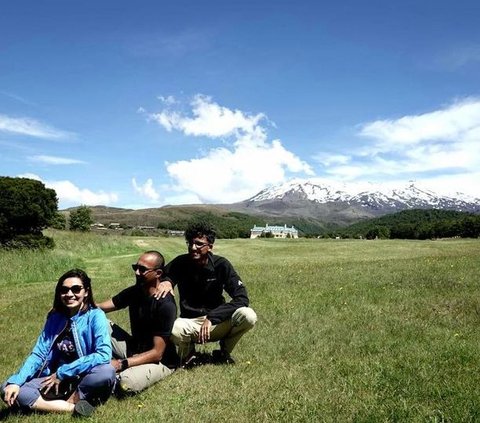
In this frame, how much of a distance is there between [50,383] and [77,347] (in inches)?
23.0

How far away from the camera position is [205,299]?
8586 mm

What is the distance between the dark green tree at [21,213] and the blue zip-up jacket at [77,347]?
1944 inches

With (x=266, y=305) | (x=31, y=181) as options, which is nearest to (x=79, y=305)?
(x=266, y=305)

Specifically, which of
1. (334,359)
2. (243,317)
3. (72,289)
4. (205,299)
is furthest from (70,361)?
(334,359)

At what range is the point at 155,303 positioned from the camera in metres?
7.24

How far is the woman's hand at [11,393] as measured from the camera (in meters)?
6.15

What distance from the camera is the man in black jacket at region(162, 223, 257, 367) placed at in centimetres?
806

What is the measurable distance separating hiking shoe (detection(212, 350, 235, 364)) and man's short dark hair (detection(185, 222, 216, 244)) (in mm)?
2271

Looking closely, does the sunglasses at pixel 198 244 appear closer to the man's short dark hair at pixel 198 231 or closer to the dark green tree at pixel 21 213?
the man's short dark hair at pixel 198 231

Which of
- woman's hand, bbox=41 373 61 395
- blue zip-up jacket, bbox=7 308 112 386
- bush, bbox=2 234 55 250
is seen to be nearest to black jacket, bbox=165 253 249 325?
blue zip-up jacket, bbox=7 308 112 386

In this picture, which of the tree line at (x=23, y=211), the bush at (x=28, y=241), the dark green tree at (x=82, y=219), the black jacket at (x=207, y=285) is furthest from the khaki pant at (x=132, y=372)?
the dark green tree at (x=82, y=219)

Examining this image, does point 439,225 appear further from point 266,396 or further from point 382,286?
point 266,396

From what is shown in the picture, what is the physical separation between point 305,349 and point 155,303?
143 inches

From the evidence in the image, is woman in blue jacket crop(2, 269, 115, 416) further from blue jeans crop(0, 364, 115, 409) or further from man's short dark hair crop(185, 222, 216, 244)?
man's short dark hair crop(185, 222, 216, 244)
